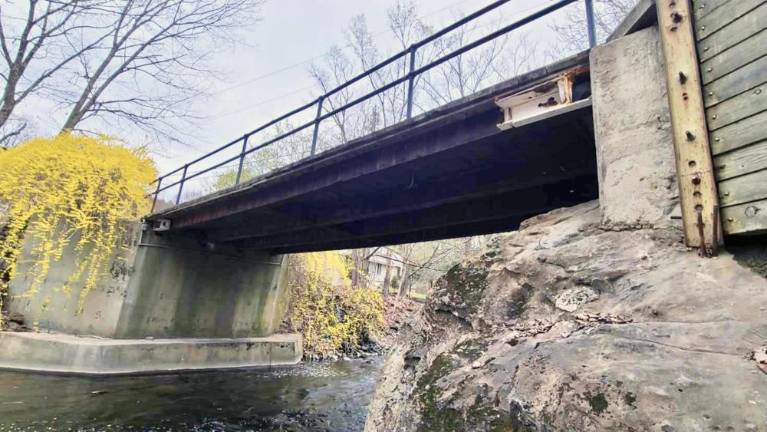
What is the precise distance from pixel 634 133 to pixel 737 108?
659 millimetres

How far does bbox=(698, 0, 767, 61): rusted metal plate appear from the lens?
2.66m

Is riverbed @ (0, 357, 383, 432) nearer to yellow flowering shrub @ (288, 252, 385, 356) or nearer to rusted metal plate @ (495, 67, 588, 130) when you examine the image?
yellow flowering shrub @ (288, 252, 385, 356)

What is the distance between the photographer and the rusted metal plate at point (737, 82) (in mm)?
2584

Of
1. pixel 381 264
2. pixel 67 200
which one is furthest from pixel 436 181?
pixel 381 264

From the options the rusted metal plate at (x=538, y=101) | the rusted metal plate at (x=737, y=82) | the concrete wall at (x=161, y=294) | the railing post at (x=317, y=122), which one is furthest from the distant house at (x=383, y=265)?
the rusted metal plate at (x=737, y=82)

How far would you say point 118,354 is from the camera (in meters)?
10.8

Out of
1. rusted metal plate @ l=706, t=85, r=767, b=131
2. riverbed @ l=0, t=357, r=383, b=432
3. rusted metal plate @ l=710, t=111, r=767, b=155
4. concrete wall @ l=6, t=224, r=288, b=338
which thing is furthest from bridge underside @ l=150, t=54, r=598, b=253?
riverbed @ l=0, t=357, r=383, b=432

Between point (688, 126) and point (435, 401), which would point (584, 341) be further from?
point (688, 126)

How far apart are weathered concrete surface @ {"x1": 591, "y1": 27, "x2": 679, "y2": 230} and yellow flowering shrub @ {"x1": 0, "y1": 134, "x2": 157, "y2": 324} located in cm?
1270

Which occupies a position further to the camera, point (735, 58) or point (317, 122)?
point (317, 122)

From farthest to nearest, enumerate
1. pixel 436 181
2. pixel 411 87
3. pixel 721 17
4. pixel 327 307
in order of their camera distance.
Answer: pixel 327 307, pixel 436 181, pixel 411 87, pixel 721 17

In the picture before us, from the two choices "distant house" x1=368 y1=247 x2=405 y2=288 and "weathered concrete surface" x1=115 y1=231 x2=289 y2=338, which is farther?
"distant house" x1=368 y1=247 x2=405 y2=288

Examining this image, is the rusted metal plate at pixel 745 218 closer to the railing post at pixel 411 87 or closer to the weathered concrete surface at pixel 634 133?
the weathered concrete surface at pixel 634 133

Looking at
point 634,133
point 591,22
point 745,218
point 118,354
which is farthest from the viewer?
point 118,354
